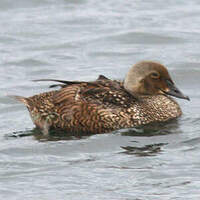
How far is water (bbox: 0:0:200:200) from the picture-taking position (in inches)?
376

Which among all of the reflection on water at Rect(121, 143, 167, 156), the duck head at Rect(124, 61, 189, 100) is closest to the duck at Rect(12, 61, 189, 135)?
the duck head at Rect(124, 61, 189, 100)

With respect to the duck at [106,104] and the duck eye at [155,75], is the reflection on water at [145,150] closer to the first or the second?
the duck at [106,104]

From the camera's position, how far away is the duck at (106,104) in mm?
11836

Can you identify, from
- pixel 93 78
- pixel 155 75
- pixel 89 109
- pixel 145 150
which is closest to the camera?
pixel 145 150

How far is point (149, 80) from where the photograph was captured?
12.5m

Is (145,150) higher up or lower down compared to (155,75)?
lower down

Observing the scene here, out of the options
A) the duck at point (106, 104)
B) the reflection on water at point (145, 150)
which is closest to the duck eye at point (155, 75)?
the duck at point (106, 104)

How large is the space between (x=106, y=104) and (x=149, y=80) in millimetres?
928

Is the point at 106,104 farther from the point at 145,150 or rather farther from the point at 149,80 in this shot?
the point at 145,150

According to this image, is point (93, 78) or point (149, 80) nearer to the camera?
point (149, 80)

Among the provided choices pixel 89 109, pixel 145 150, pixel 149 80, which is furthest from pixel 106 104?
pixel 145 150

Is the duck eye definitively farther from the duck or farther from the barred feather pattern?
the barred feather pattern

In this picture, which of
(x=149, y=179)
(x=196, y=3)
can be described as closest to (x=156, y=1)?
(x=196, y=3)

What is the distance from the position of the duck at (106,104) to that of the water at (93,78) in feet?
0.67
